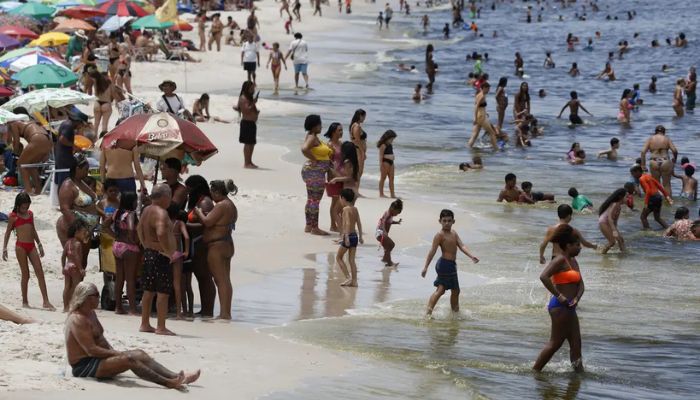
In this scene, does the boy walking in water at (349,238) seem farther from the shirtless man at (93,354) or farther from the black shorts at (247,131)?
the black shorts at (247,131)

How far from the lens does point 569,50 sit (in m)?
57.4

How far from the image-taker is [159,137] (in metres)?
13.7

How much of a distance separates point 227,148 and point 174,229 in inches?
469

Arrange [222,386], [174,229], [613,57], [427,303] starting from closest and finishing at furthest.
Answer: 1. [222,386]
2. [174,229]
3. [427,303]
4. [613,57]

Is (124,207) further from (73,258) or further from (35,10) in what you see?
(35,10)

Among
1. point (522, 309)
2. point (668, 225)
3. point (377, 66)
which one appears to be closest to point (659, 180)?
point (668, 225)

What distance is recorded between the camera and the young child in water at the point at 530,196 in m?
21.5

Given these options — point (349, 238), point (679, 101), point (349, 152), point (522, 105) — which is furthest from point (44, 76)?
point (679, 101)

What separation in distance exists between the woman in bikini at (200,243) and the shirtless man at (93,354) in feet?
10.4

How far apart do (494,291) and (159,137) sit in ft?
14.0

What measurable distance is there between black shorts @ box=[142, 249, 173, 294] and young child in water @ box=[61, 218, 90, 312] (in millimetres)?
805

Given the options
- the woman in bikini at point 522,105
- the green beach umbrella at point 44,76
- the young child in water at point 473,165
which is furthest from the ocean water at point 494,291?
the green beach umbrella at point 44,76

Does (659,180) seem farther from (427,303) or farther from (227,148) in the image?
(427,303)

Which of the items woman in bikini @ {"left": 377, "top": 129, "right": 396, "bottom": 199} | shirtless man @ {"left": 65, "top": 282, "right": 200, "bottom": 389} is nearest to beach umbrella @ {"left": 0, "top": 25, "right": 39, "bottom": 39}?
woman in bikini @ {"left": 377, "top": 129, "right": 396, "bottom": 199}
